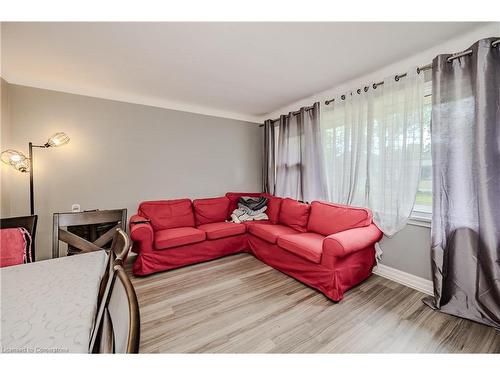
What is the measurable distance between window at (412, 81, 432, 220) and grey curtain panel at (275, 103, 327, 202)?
1.04 metres

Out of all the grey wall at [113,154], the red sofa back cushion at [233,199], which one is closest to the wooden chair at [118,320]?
the grey wall at [113,154]

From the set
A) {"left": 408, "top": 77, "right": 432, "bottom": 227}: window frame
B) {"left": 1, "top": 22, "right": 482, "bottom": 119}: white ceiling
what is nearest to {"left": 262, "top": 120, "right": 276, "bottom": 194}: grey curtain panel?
{"left": 1, "top": 22, "right": 482, "bottom": 119}: white ceiling

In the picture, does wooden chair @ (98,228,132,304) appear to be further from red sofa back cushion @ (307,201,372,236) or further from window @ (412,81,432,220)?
window @ (412,81,432,220)

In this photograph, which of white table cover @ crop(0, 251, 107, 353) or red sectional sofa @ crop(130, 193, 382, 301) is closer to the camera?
white table cover @ crop(0, 251, 107, 353)

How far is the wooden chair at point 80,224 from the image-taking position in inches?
56.7

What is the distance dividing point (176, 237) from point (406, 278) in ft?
8.53

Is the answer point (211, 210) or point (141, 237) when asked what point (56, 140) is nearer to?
point (141, 237)

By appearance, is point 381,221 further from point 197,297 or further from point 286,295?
point 197,297

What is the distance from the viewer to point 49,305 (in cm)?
75

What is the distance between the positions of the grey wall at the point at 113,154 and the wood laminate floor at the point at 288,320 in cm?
132

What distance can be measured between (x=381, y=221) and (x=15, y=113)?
426 cm

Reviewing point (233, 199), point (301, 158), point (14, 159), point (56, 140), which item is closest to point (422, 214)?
point (301, 158)

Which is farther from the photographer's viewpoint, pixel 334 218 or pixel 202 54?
pixel 334 218

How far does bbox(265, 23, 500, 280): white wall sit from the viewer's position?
1786 mm
